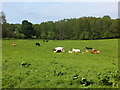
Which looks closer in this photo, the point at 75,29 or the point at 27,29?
the point at 27,29

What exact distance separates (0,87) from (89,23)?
72.2 metres

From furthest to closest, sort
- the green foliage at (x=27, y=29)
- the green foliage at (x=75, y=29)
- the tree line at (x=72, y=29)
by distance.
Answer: the green foliage at (x=27, y=29)
the green foliage at (x=75, y=29)
the tree line at (x=72, y=29)

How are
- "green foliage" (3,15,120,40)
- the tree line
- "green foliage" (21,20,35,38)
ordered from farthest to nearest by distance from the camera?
"green foliage" (21,20,35,38) → "green foliage" (3,15,120,40) → the tree line

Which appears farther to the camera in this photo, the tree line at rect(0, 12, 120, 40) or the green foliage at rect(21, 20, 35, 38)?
the green foliage at rect(21, 20, 35, 38)

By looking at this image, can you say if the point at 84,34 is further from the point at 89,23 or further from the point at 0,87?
the point at 0,87

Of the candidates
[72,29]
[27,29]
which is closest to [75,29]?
[72,29]

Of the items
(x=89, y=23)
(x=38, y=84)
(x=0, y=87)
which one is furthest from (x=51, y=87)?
(x=89, y=23)

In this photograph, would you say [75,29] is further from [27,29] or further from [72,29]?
[27,29]

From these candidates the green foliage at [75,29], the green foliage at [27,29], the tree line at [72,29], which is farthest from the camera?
the green foliage at [27,29]

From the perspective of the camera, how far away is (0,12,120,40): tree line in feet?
234

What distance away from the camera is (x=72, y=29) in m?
78.4

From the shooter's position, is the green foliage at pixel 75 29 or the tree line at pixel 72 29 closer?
the tree line at pixel 72 29

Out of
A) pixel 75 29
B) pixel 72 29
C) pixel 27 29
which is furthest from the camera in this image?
pixel 72 29

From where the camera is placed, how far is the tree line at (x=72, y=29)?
71.2 m
